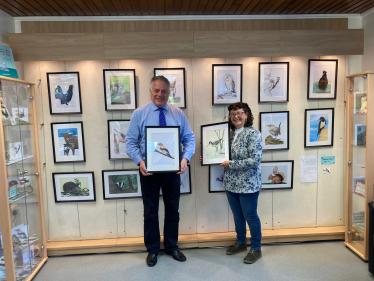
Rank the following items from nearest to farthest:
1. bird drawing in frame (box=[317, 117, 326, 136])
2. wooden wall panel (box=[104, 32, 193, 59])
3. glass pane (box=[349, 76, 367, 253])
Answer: glass pane (box=[349, 76, 367, 253]) → wooden wall panel (box=[104, 32, 193, 59]) → bird drawing in frame (box=[317, 117, 326, 136])

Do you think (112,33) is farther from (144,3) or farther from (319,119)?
(319,119)

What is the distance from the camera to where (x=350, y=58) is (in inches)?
141

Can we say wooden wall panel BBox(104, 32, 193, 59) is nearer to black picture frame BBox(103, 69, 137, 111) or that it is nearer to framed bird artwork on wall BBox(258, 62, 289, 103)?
black picture frame BBox(103, 69, 137, 111)

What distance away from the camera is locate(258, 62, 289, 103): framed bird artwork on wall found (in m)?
3.48

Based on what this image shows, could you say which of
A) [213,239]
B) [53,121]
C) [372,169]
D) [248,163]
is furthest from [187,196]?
[372,169]

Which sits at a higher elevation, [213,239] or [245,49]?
[245,49]

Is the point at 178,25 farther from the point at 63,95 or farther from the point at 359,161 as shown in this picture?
the point at 359,161

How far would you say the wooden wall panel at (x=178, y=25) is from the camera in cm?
340

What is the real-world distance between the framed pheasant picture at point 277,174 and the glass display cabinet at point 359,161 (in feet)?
2.18

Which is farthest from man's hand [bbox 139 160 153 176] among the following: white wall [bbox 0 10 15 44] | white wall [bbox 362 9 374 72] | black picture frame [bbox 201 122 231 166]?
white wall [bbox 362 9 374 72]

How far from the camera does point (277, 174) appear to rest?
3.62 metres

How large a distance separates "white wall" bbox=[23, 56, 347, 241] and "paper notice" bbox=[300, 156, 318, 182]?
0.07 meters

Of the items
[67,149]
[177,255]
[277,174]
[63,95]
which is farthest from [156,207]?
[63,95]

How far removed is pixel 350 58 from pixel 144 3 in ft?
8.78
